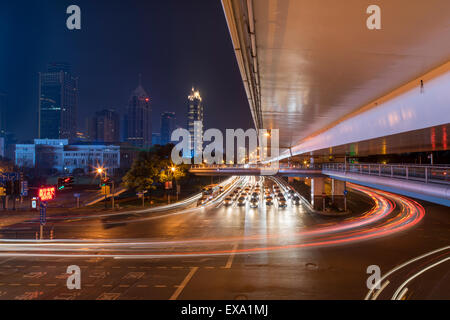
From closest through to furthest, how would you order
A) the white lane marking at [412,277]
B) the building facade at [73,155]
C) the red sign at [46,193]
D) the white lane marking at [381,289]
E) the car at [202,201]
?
the white lane marking at [381,289] < the white lane marking at [412,277] < the red sign at [46,193] < the car at [202,201] < the building facade at [73,155]

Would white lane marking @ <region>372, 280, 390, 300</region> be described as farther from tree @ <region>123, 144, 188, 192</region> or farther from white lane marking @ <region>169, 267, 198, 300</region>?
tree @ <region>123, 144, 188, 192</region>

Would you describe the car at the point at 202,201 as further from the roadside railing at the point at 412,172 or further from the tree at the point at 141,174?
the roadside railing at the point at 412,172

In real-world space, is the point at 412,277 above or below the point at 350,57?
below

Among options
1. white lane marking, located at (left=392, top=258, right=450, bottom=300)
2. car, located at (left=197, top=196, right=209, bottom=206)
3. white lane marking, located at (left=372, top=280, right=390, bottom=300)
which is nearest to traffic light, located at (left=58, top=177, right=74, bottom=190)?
car, located at (left=197, top=196, right=209, bottom=206)

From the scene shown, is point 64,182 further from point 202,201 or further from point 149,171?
point 202,201

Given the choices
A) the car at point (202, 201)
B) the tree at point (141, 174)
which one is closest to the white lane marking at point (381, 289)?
the car at point (202, 201)

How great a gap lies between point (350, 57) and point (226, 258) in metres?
12.0

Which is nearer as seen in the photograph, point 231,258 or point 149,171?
point 231,258

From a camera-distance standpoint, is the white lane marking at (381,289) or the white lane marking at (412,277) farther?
the white lane marking at (412,277)

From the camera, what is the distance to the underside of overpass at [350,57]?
214 inches

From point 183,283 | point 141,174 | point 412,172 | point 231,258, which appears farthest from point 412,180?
point 141,174

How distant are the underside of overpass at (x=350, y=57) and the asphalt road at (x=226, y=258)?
756cm

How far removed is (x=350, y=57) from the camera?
776cm
